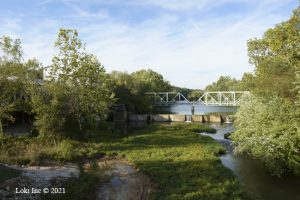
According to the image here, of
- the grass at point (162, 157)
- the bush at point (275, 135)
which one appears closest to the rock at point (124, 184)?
the grass at point (162, 157)

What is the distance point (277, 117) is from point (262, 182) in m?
3.95

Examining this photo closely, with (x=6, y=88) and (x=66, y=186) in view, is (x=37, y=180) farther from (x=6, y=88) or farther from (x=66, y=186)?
(x=6, y=88)

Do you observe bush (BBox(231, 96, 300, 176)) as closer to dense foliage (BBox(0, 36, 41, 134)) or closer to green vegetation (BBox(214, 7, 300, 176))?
green vegetation (BBox(214, 7, 300, 176))

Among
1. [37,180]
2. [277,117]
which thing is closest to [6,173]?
[37,180]

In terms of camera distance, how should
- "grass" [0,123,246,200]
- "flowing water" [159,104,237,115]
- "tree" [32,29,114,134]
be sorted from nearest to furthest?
"grass" [0,123,246,200] → "tree" [32,29,114,134] → "flowing water" [159,104,237,115]

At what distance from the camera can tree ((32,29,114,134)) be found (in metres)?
23.3

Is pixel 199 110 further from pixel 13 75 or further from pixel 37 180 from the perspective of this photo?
pixel 37 180

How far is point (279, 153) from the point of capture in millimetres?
16828

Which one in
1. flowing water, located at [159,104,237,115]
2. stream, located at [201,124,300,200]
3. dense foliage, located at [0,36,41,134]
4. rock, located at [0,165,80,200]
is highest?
dense foliage, located at [0,36,41,134]

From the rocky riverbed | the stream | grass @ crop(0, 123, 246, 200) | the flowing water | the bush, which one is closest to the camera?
the rocky riverbed

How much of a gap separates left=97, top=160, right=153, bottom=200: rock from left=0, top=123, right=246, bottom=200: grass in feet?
1.71

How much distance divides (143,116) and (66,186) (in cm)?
4311

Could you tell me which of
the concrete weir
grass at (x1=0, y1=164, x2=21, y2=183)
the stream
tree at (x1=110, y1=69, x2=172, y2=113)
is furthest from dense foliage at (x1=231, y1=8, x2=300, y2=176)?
tree at (x1=110, y1=69, x2=172, y2=113)

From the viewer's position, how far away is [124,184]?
16.2 metres
